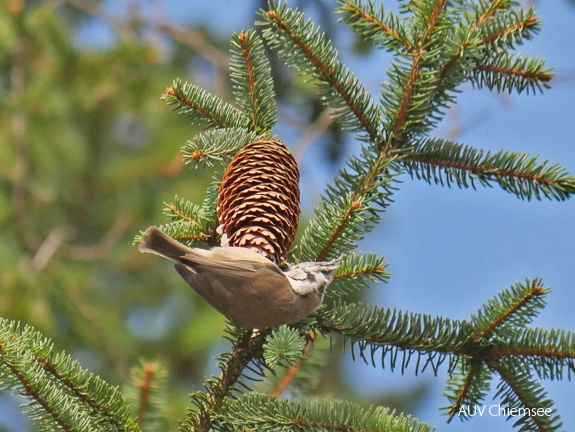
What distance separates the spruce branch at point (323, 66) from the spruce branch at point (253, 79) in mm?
51

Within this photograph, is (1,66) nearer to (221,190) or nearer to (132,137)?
(132,137)

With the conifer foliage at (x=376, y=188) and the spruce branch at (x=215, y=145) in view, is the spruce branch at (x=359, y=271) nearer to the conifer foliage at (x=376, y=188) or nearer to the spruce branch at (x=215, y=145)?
the conifer foliage at (x=376, y=188)

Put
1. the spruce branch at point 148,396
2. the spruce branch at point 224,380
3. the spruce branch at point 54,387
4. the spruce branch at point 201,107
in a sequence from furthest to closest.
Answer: the spruce branch at point 201,107
the spruce branch at point 148,396
the spruce branch at point 224,380
the spruce branch at point 54,387

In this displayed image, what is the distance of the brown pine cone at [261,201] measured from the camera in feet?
4.70

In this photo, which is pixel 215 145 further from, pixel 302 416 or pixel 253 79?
pixel 302 416

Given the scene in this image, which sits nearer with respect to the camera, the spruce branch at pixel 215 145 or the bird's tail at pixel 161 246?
the bird's tail at pixel 161 246

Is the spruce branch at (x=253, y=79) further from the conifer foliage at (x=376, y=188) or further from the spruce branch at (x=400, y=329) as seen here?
the spruce branch at (x=400, y=329)

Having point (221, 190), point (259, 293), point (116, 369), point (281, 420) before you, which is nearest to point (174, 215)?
point (221, 190)

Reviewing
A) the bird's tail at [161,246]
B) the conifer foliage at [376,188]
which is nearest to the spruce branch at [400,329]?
the conifer foliage at [376,188]

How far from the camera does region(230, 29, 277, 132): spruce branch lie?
5.28 ft

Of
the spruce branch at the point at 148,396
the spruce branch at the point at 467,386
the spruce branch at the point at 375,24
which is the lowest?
the spruce branch at the point at 148,396

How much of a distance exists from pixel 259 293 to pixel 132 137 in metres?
6.24

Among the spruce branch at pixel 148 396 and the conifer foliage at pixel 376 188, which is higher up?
the conifer foliage at pixel 376 188

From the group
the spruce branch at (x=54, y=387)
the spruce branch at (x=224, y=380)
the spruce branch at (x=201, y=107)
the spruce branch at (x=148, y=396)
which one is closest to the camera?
the spruce branch at (x=54, y=387)
